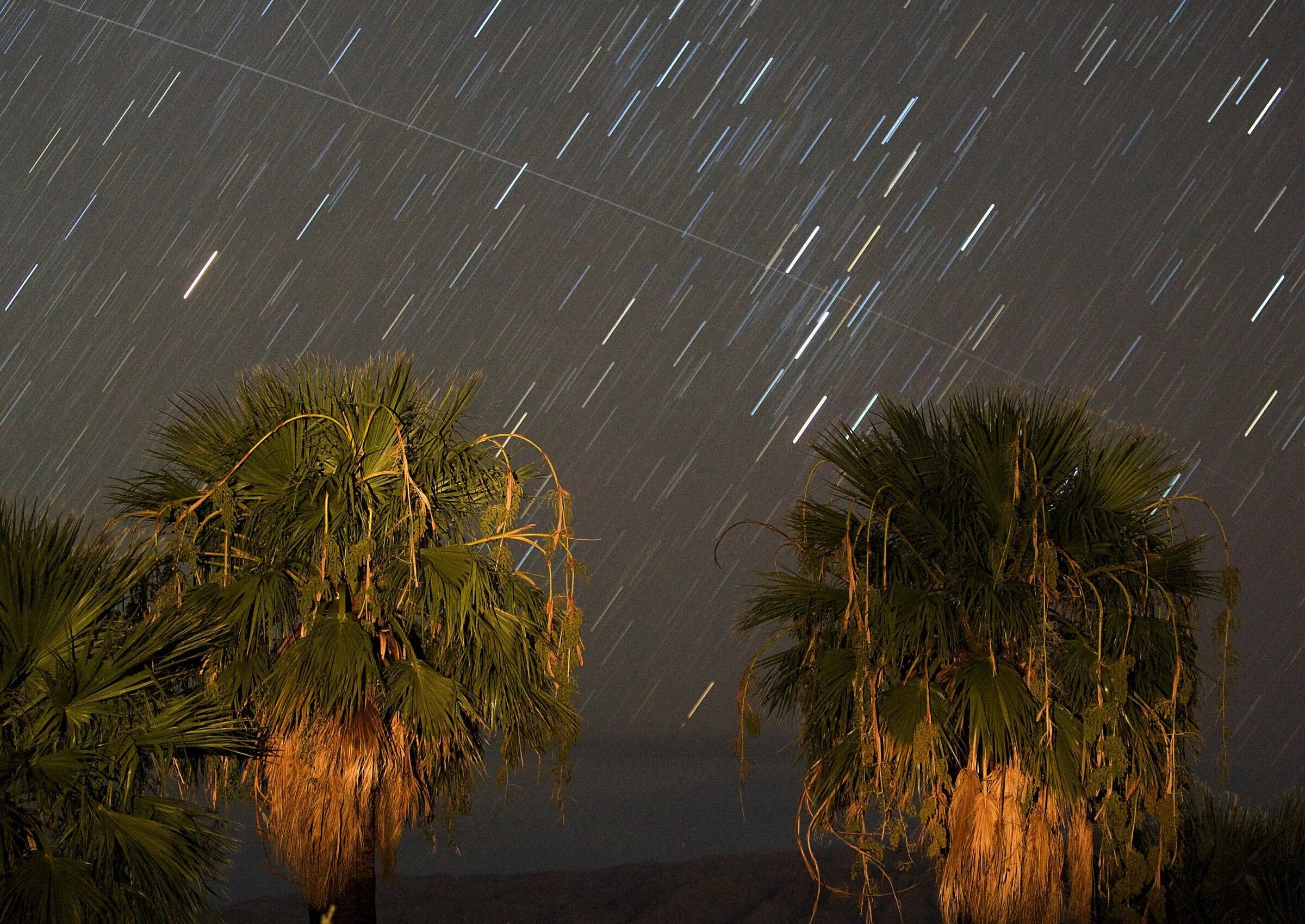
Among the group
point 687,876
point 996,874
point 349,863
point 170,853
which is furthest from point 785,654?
point 687,876

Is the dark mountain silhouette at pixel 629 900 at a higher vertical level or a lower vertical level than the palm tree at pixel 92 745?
lower

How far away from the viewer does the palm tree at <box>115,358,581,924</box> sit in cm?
→ 1163

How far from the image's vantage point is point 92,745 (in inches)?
355

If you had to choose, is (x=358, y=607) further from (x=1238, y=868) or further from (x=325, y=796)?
(x=1238, y=868)

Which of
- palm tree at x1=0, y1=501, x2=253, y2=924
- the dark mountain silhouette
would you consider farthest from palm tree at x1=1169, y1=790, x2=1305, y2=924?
the dark mountain silhouette

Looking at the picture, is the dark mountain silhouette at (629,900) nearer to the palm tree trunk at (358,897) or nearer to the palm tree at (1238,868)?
the palm tree at (1238,868)

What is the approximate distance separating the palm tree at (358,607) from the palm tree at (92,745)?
1.30m

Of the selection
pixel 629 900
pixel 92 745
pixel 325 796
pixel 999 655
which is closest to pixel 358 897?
pixel 325 796

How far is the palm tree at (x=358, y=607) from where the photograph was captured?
38.2 ft

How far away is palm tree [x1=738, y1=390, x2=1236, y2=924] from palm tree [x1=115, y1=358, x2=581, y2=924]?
2432 millimetres


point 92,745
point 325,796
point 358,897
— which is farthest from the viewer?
point 358,897

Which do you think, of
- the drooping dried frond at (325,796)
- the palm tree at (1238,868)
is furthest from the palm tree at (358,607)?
the palm tree at (1238,868)

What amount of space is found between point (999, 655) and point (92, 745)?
761cm

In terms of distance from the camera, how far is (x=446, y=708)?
1184cm
